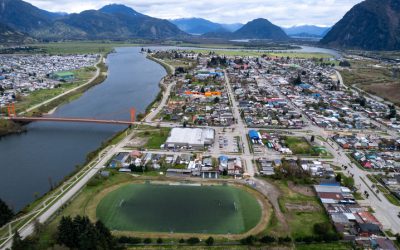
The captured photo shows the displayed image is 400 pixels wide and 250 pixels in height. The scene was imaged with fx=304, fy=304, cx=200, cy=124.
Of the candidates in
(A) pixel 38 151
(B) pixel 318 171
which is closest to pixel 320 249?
(B) pixel 318 171

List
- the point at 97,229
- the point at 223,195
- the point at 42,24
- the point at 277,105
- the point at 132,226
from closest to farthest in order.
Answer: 1. the point at 97,229
2. the point at 132,226
3. the point at 223,195
4. the point at 277,105
5. the point at 42,24

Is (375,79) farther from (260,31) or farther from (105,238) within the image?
(260,31)

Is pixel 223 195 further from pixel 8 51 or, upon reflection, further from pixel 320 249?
pixel 8 51

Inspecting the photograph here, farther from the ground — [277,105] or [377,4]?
[377,4]

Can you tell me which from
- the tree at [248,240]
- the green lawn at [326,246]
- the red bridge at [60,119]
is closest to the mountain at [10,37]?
→ the red bridge at [60,119]

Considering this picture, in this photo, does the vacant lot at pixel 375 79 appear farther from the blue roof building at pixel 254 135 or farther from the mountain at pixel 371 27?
the mountain at pixel 371 27

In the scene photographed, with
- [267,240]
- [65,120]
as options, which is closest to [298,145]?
[267,240]
